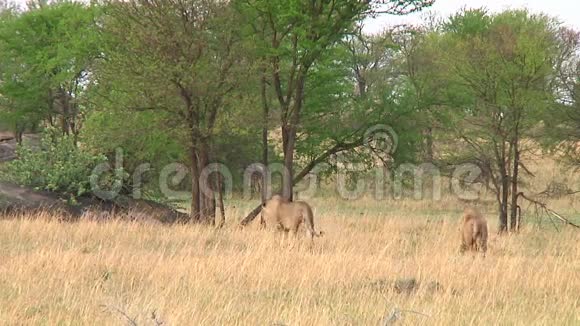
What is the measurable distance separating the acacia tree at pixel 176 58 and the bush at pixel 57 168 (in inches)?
99.2

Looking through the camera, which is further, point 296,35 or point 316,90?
point 316,90

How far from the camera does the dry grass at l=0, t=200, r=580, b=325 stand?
6.20m

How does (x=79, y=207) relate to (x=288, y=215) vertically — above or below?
below

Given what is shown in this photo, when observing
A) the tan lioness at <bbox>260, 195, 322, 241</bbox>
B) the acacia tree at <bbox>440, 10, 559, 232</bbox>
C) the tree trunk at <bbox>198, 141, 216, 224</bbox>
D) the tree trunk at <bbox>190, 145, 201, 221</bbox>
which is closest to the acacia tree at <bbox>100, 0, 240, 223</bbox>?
the tree trunk at <bbox>198, 141, 216, 224</bbox>

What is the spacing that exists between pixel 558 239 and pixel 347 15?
6820mm

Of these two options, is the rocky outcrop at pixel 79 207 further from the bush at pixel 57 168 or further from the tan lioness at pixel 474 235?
the tan lioness at pixel 474 235

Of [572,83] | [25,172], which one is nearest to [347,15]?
[25,172]

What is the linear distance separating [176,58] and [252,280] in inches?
320

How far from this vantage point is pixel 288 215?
1292 centimetres

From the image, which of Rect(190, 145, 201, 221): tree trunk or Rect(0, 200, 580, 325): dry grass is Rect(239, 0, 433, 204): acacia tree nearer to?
Rect(190, 145, 201, 221): tree trunk

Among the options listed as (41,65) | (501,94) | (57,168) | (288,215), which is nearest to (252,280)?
(288,215)

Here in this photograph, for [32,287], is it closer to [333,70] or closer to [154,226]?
[154,226]

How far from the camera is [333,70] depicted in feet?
55.3

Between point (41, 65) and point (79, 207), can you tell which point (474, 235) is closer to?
point (79, 207)
